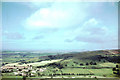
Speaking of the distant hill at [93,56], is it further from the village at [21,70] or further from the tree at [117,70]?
the village at [21,70]

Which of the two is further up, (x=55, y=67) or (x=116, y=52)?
(x=116, y=52)

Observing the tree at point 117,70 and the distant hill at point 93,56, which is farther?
the distant hill at point 93,56

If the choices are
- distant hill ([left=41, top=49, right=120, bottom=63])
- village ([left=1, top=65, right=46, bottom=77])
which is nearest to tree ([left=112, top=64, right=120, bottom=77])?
distant hill ([left=41, top=49, right=120, bottom=63])

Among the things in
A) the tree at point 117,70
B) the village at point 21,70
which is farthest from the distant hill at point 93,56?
the village at point 21,70

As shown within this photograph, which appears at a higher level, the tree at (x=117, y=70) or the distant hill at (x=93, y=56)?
the distant hill at (x=93, y=56)

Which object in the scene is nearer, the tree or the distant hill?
the tree

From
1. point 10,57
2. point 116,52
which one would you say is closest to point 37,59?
point 10,57

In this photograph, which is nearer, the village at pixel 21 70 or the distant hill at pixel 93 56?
the village at pixel 21 70

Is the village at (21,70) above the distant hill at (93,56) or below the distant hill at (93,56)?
below

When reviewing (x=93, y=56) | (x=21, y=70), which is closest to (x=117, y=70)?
(x=93, y=56)

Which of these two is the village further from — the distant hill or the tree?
the tree

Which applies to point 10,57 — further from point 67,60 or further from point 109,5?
point 109,5
